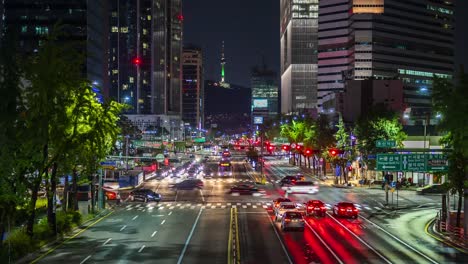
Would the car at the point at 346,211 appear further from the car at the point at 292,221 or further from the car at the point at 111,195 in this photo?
the car at the point at 111,195

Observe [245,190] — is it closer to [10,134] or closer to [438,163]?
[438,163]

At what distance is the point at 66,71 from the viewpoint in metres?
37.0

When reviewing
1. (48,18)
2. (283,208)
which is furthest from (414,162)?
(48,18)

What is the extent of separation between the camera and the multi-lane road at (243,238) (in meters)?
32.8

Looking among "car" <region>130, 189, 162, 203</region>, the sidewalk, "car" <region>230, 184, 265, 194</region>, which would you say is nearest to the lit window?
"car" <region>230, 184, 265, 194</region>

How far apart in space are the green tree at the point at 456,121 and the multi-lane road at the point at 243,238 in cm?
492

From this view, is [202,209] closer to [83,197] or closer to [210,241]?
[83,197]

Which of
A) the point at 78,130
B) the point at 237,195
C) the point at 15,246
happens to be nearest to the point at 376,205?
the point at 237,195

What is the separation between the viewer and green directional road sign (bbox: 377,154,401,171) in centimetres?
5494

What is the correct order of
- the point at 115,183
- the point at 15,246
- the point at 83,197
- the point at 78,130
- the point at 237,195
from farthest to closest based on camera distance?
the point at 115,183, the point at 237,195, the point at 83,197, the point at 78,130, the point at 15,246

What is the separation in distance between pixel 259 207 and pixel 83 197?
1795cm

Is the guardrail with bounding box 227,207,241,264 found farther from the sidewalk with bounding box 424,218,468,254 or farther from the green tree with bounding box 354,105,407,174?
the green tree with bounding box 354,105,407,174

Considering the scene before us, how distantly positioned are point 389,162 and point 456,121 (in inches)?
675

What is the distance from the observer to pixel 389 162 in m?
55.4
